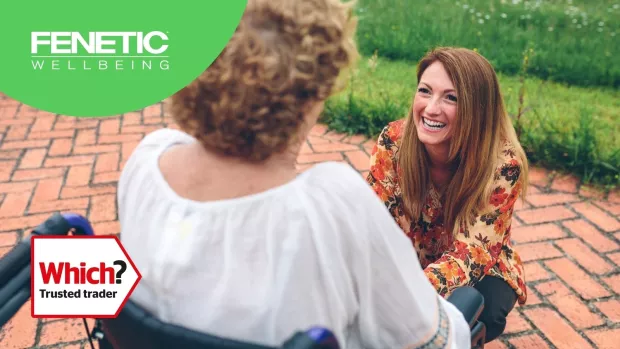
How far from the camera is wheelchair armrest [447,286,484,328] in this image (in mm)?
1350

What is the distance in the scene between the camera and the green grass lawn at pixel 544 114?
3.62 meters

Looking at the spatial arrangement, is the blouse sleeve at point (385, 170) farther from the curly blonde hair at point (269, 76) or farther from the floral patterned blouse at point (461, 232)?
the curly blonde hair at point (269, 76)

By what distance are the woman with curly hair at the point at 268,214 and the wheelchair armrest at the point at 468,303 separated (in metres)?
0.32

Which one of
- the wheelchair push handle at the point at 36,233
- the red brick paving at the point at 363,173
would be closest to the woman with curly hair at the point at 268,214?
the wheelchair push handle at the point at 36,233

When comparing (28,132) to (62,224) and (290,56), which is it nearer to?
(62,224)

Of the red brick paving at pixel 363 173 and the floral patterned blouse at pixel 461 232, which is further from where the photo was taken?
the red brick paving at pixel 363 173

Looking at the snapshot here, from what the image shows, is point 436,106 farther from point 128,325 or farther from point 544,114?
point 544,114

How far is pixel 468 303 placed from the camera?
137 cm

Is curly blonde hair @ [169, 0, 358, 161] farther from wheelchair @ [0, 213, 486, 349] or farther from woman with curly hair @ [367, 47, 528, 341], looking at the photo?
woman with curly hair @ [367, 47, 528, 341]

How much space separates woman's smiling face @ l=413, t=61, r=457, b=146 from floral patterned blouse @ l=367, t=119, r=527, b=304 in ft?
0.67

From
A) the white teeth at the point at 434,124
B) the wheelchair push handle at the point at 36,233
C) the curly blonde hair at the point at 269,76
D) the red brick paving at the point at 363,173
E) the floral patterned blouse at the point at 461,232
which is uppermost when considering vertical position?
the curly blonde hair at the point at 269,76

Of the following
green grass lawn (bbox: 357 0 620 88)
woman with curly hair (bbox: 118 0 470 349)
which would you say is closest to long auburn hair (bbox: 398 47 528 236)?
woman with curly hair (bbox: 118 0 470 349)

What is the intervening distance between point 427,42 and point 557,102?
4.54 ft

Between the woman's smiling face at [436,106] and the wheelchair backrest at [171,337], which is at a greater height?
the woman's smiling face at [436,106]
